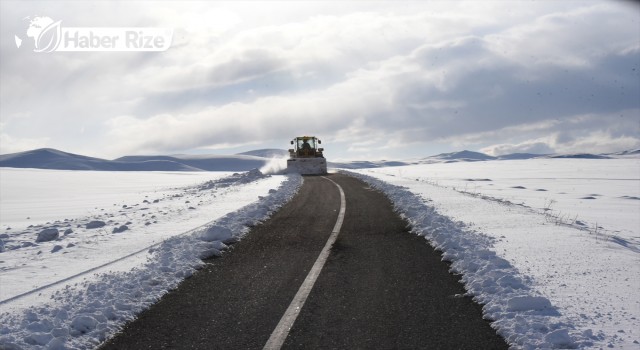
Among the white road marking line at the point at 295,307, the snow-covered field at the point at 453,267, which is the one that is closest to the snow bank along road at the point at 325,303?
the white road marking line at the point at 295,307

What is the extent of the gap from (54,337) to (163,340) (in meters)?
1.13

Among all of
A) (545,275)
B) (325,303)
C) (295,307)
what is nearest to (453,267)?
(545,275)

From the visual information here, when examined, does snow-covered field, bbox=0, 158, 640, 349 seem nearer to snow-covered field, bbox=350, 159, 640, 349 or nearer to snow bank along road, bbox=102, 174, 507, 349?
snow-covered field, bbox=350, 159, 640, 349

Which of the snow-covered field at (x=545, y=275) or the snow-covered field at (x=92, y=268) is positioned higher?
the snow-covered field at (x=545, y=275)

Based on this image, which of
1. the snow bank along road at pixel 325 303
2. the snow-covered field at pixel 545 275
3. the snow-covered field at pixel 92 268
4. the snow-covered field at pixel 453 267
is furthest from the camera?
the snow-covered field at pixel 92 268

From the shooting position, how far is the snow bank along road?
14.8 feet

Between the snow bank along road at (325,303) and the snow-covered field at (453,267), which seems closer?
the snow bank along road at (325,303)

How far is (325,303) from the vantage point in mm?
5586

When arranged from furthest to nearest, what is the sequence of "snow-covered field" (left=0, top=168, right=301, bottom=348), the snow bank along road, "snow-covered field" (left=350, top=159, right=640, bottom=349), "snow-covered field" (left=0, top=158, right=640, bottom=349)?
"snow-covered field" (left=0, top=168, right=301, bottom=348), "snow-covered field" (left=0, top=158, right=640, bottom=349), the snow bank along road, "snow-covered field" (left=350, top=159, right=640, bottom=349)

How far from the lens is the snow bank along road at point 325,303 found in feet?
14.8

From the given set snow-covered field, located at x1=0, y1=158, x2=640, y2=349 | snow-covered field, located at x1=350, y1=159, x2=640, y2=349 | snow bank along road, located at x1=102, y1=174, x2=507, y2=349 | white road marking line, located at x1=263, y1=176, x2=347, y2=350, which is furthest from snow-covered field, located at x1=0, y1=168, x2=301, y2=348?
snow-covered field, located at x1=350, y1=159, x2=640, y2=349

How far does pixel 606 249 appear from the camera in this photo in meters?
8.01

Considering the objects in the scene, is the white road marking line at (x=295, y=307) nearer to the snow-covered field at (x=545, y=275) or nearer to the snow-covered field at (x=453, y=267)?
the snow-covered field at (x=453, y=267)

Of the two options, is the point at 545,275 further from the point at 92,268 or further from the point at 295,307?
the point at 92,268
